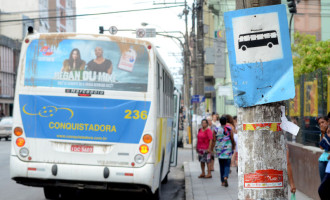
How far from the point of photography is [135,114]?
31.2 ft

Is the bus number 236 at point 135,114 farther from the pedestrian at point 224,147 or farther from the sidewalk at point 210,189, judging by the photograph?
the pedestrian at point 224,147

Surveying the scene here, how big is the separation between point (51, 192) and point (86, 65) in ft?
11.0

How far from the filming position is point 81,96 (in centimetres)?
958

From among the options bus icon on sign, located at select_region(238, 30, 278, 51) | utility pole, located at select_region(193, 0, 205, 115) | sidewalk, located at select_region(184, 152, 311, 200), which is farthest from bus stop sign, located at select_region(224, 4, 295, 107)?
utility pole, located at select_region(193, 0, 205, 115)

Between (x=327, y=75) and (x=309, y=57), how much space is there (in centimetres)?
2249

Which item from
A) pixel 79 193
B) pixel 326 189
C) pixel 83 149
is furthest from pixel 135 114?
pixel 79 193

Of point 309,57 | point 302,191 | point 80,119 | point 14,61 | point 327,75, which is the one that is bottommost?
point 302,191

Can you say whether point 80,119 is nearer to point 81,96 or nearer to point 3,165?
point 81,96

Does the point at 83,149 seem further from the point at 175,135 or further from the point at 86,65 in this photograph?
the point at 175,135

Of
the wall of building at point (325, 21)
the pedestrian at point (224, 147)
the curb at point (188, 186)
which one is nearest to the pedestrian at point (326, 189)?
the curb at point (188, 186)

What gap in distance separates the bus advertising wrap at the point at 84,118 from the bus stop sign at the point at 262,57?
18.3 feet

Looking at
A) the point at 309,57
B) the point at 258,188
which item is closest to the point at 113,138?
the point at 258,188

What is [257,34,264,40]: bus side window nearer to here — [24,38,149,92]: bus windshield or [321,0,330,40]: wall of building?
[24,38,149,92]: bus windshield

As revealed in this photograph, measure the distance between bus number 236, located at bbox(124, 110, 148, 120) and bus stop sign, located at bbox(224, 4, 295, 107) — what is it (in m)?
5.56
